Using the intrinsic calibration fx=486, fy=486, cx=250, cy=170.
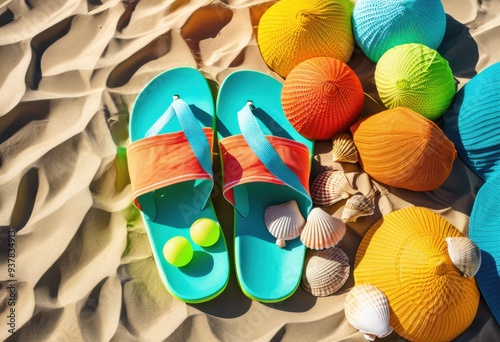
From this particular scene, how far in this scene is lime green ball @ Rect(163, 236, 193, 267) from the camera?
1.81 m

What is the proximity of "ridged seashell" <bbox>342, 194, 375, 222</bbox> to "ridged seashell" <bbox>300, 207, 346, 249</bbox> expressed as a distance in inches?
2.7

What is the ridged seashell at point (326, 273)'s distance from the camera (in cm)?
180

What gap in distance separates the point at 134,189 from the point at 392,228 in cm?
100

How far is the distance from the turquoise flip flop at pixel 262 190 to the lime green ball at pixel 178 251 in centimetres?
19

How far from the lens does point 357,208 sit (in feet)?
6.13

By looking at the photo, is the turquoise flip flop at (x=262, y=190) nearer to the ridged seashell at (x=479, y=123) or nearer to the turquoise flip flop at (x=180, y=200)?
the turquoise flip flop at (x=180, y=200)

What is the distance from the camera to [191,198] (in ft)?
6.57

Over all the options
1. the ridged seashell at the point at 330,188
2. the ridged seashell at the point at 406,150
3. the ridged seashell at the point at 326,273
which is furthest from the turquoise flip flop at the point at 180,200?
the ridged seashell at the point at 406,150

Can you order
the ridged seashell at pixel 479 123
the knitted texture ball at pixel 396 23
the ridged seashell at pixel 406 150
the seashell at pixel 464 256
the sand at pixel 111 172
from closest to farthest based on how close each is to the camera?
the seashell at pixel 464 256
the sand at pixel 111 172
the ridged seashell at pixel 406 150
the ridged seashell at pixel 479 123
the knitted texture ball at pixel 396 23

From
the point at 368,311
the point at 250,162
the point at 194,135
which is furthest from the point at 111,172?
the point at 368,311

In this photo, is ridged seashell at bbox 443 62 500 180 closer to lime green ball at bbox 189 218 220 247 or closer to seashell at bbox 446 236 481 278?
seashell at bbox 446 236 481 278

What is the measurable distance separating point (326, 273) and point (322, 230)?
161mm

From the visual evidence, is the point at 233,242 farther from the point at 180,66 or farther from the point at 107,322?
the point at 180,66

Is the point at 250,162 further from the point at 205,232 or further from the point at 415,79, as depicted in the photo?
the point at 415,79
